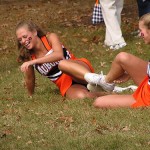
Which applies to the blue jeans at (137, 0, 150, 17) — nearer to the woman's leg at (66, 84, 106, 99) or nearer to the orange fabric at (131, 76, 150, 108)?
the woman's leg at (66, 84, 106, 99)

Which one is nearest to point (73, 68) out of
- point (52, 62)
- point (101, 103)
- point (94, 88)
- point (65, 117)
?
point (94, 88)

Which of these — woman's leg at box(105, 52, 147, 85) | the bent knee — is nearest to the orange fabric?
woman's leg at box(105, 52, 147, 85)

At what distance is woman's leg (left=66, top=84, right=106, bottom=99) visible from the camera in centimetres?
740

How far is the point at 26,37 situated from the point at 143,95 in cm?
199

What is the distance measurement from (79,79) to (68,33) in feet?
21.1

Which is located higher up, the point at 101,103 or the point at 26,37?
the point at 26,37

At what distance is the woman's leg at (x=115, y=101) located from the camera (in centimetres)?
653

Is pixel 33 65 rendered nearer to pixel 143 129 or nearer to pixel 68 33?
pixel 143 129

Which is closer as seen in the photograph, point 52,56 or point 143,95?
point 143,95

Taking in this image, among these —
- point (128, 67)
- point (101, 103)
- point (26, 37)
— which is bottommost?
point (101, 103)

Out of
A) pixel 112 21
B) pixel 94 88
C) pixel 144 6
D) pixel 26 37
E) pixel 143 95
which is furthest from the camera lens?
pixel 144 6

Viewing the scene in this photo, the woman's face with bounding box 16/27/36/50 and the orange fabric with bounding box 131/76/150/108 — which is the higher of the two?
the woman's face with bounding box 16/27/36/50

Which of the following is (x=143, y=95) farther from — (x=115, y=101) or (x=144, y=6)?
(x=144, y=6)

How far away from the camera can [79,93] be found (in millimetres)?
7441
